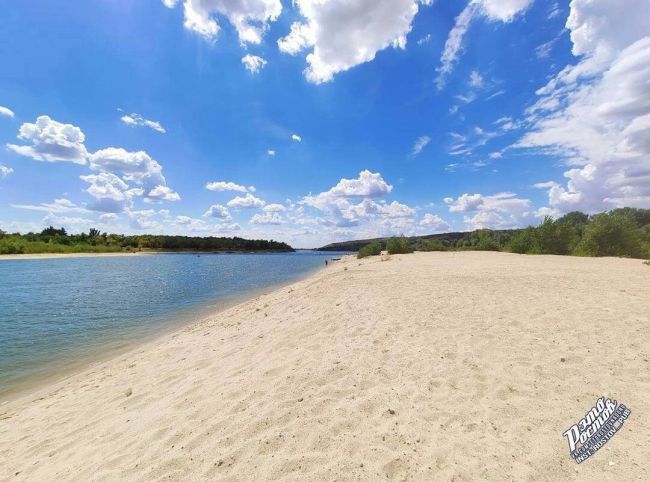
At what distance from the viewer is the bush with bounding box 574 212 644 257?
29.9 m

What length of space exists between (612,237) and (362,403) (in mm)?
39441

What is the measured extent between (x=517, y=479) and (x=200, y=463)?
335 cm

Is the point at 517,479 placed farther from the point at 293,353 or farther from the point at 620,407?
the point at 293,353

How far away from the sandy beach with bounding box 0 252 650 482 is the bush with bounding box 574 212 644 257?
29952mm

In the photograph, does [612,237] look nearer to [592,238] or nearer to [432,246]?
[592,238]

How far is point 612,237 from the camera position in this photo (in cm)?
3031

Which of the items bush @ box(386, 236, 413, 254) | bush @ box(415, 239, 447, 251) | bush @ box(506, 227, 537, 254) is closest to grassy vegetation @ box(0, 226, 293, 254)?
bush @ box(386, 236, 413, 254)

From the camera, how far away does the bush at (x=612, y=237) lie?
2986 centimetres

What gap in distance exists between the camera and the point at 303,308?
11.2 metres

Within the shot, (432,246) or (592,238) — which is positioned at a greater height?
(592,238)

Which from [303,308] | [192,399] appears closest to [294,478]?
[192,399]

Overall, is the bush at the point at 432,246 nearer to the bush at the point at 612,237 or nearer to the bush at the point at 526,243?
the bush at the point at 526,243

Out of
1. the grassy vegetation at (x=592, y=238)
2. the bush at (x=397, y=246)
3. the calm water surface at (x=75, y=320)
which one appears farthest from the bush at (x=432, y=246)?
the calm water surface at (x=75, y=320)

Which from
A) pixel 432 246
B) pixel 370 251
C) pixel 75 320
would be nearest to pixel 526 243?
pixel 370 251
